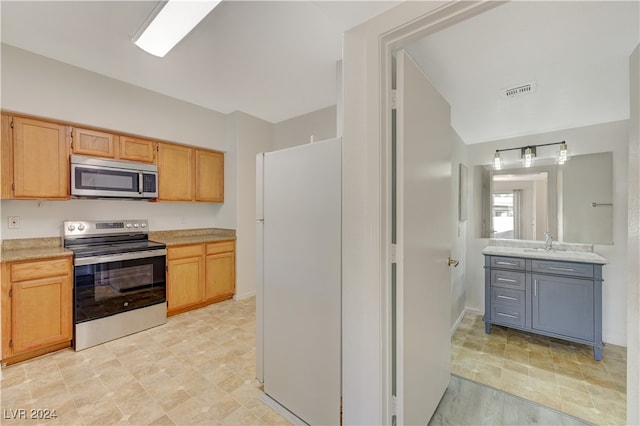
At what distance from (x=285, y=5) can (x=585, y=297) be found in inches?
143

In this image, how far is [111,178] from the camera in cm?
287

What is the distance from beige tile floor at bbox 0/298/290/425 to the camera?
1.70m

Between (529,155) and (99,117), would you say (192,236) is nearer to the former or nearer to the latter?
(99,117)

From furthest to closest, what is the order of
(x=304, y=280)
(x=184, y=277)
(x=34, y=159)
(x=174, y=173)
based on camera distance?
1. (x=174, y=173)
2. (x=184, y=277)
3. (x=34, y=159)
4. (x=304, y=280)

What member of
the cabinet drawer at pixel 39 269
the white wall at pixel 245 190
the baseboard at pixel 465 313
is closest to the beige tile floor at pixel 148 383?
the cabinet drawer at pixel 39 269

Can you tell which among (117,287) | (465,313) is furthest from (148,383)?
(465,313)

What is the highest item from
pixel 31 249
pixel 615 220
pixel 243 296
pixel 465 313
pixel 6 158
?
pixel 6 158

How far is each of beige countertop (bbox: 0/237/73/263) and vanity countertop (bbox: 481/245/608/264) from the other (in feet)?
14.4

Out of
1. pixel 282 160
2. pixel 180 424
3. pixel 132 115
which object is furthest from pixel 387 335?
pixel 132 115

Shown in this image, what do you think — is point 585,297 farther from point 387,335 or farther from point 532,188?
point 387,335

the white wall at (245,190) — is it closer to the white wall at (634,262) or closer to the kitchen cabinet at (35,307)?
the kitchen cabinet at (35,307)

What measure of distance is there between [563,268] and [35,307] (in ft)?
16.0

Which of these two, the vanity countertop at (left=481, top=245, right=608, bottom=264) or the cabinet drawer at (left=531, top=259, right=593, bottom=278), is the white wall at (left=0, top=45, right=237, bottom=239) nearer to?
Result: the vanity countertop at (left=481, top=245, right=608, bottom=264)

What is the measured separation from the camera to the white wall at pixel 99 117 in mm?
2355
